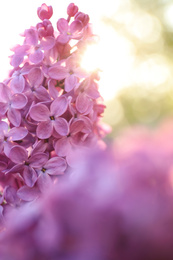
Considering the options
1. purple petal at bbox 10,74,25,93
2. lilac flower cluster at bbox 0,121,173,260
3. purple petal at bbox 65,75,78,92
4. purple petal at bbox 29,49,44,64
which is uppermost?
lilac flower cluster at bbox 0,121,173,260

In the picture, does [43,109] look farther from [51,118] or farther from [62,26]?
[62,26]

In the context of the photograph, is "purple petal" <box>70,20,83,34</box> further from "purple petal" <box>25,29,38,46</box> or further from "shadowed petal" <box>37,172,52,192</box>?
"shadowed petal" <box>37,172,52,192</box>

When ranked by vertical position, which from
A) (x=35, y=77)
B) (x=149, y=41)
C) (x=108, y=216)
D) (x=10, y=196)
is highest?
(x=108, y=216)

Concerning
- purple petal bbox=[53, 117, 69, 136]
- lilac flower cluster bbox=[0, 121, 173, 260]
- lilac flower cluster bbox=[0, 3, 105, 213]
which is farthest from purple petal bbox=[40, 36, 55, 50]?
lilac flower cluster bbox=[0, 121, 173, 260]

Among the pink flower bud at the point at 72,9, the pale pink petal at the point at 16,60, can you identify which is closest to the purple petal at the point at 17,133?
the pale pink petal at the point at 16,60

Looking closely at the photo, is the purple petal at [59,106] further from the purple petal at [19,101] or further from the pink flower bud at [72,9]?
the pink flower bud at [72,9]

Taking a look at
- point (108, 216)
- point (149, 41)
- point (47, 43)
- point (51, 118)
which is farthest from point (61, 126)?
point (149, 41)

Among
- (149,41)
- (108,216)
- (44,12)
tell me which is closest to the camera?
(108,216)
